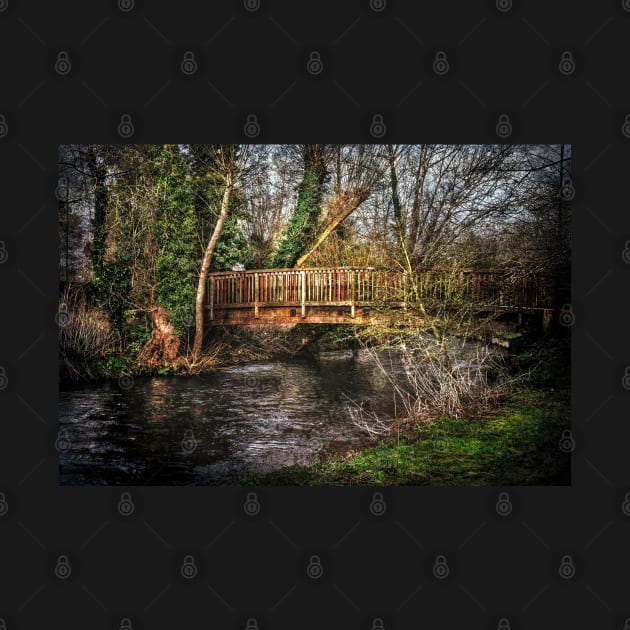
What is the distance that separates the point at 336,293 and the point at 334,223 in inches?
Result: 34.3

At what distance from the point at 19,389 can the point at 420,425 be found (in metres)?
4.01

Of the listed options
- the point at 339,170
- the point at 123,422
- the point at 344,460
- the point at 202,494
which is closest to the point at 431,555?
the point at 344,460

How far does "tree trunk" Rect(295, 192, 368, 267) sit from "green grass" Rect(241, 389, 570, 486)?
2.41 m

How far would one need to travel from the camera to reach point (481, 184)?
5051 millimetres

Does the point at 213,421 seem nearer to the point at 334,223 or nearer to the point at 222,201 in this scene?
the point at 222,201

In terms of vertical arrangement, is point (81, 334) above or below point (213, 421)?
above

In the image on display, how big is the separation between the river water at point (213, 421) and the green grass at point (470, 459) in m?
0.36

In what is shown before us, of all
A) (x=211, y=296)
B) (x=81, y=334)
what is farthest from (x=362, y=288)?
(x=81, y=334)

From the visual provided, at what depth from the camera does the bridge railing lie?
5.17m

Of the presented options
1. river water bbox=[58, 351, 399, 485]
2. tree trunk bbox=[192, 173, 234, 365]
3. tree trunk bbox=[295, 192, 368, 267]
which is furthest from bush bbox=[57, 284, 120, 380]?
tree trunk bbox=[295, 192, 368, 267]

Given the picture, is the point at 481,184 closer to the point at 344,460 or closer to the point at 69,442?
the point at 344,460

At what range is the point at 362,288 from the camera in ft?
18.9

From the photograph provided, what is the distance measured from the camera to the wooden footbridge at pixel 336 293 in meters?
5.30

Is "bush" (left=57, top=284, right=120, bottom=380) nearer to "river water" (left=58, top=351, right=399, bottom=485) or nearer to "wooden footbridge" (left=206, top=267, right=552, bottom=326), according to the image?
"river water" (left=58, top=351, right=399, bottom=485)
